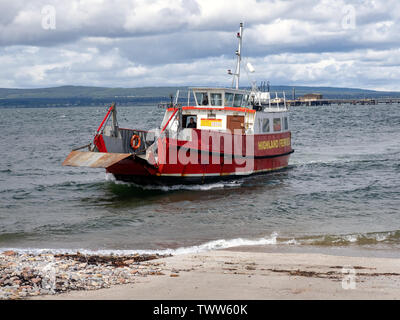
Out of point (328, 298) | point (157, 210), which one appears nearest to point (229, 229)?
point (157, 210)

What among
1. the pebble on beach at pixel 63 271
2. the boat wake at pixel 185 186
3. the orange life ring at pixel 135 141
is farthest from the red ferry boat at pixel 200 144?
the pebble on beach at pixel 63 271

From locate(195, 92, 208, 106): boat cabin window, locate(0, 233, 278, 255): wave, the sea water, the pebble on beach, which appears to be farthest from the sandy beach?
locate(195, 92, 208, 106): boat cabin window

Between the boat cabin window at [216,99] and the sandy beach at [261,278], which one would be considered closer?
the sandy beach at [261,278]

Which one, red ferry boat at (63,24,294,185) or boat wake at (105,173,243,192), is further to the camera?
boat wake at (105,173,243,192)

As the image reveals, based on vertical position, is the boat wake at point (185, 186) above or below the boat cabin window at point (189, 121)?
below

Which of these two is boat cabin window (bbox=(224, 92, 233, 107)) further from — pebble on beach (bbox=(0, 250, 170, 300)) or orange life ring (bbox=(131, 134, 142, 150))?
pebble on beach (bbox=(0, 250, 170, 300))

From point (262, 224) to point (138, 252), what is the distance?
4.73 m

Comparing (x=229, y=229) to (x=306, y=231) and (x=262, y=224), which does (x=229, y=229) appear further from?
(x=306, y=231)

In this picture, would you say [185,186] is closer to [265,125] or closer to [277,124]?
[265,125]

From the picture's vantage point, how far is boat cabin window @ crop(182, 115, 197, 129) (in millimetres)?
23281

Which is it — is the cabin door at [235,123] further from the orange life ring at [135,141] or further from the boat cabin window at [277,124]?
the orange life ring at [135,141]

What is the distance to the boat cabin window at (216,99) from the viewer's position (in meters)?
23.7

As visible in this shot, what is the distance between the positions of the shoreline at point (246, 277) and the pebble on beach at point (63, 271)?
1.4 inches
